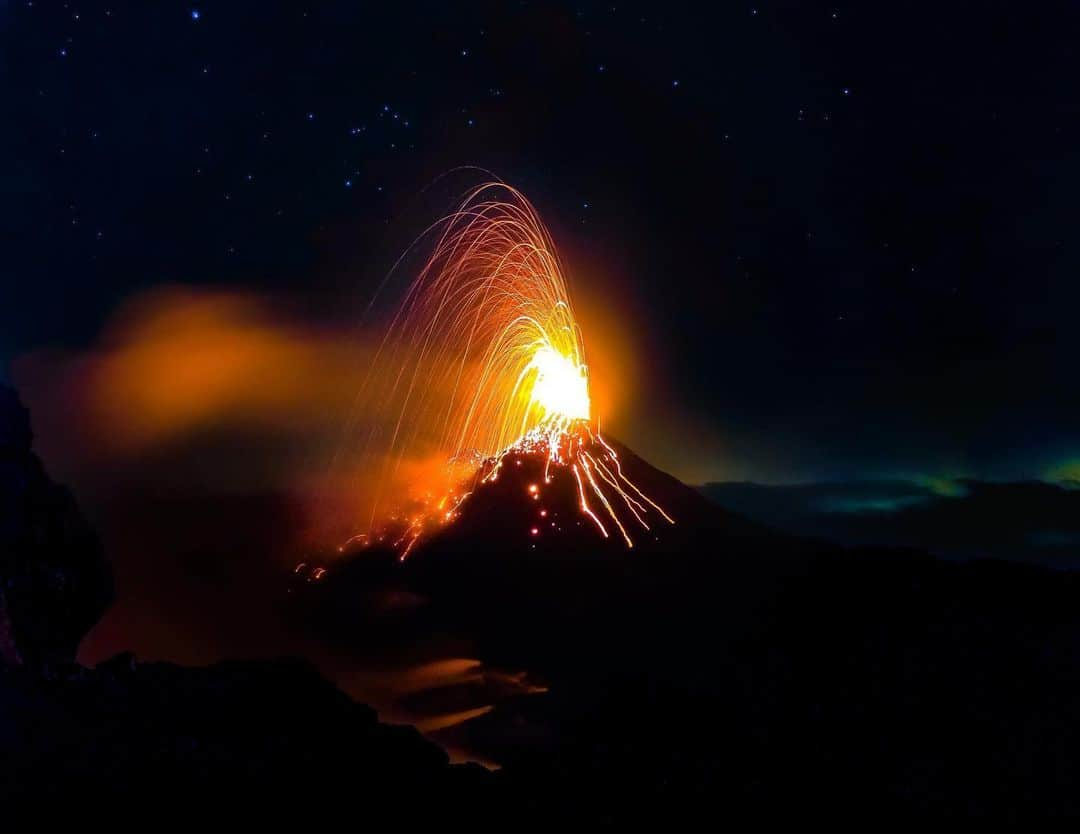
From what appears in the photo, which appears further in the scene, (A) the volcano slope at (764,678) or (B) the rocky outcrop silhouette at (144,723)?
(A) the volcano slope at (764,678)

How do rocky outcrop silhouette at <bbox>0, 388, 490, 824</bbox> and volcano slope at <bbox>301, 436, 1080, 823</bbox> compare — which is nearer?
rocky outcrop silhouette at <bbox>0, 388, 490, 824</bbox>

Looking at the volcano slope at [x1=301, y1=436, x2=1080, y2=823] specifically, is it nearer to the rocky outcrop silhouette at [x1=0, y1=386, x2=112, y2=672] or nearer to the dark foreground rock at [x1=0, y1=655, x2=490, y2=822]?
the dark foreground rock at [x1=0, y1=655, x2=490, y2=822]

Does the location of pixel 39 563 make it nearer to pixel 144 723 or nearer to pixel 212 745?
pixel 144 723

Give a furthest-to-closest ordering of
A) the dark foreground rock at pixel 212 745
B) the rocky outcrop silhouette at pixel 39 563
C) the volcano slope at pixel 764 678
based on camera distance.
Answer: the rocky outcrop silhouette at pixel 39 563, the volcano slope at pixel 764 678, the dark foreground rock at pixel 212 745

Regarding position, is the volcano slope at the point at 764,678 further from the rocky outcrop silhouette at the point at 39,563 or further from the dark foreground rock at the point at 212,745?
the rocky outcrop silhouette at the point at 39,563

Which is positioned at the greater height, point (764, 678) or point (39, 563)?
point (39, 563)

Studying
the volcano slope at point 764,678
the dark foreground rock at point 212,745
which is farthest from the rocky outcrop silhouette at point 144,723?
the volcano slope at point 764,678

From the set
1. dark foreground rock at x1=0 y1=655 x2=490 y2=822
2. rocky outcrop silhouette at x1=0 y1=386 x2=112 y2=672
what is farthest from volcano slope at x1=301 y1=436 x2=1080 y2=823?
rocky outcrop silhouette at x1=0 y1=386 x2=112 y2=672

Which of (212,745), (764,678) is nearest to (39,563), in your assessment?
(212,745)

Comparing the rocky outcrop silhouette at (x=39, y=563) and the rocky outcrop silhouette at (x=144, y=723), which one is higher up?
the rocky outcrop silhouette at (x=39, y=563)
